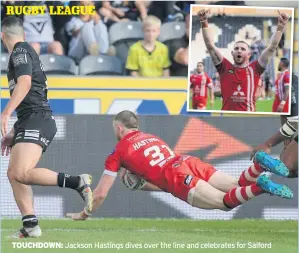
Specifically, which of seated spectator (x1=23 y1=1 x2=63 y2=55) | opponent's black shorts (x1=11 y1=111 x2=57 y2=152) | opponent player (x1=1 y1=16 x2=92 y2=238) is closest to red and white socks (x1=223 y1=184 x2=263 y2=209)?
opponent player (x1=1 y1=16 x2=92 y2=238)

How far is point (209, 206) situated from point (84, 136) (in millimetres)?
2880

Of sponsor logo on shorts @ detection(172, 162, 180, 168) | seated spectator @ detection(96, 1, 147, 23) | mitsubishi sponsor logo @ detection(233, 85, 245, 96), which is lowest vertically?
mitsubishi sponsor logo @ detection(233, 85, 245, 96)

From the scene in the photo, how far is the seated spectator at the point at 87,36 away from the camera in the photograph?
13.7m

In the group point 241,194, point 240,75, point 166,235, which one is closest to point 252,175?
point 241,194

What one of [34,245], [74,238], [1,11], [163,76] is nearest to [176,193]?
[74,238]

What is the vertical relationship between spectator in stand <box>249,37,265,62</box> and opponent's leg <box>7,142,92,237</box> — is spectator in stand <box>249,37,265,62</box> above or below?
above

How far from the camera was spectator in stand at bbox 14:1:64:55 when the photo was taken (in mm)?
13656

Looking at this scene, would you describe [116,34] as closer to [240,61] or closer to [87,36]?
[87,36]

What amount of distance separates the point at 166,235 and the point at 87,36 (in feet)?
18.8

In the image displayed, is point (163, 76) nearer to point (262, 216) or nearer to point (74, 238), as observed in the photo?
point (262, 216)

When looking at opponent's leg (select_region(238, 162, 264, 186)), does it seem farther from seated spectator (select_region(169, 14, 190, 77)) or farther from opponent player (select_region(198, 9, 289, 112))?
seated spectator (select_region(169, 14, 190, 77))

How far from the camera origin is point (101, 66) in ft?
44.7

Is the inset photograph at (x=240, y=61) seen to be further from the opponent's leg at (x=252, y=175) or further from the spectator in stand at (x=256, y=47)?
the opponent's leg at (x=252, y=175)

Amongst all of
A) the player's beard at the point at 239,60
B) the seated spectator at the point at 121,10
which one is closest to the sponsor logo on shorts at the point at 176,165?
the player's beard at the point at 239,60
